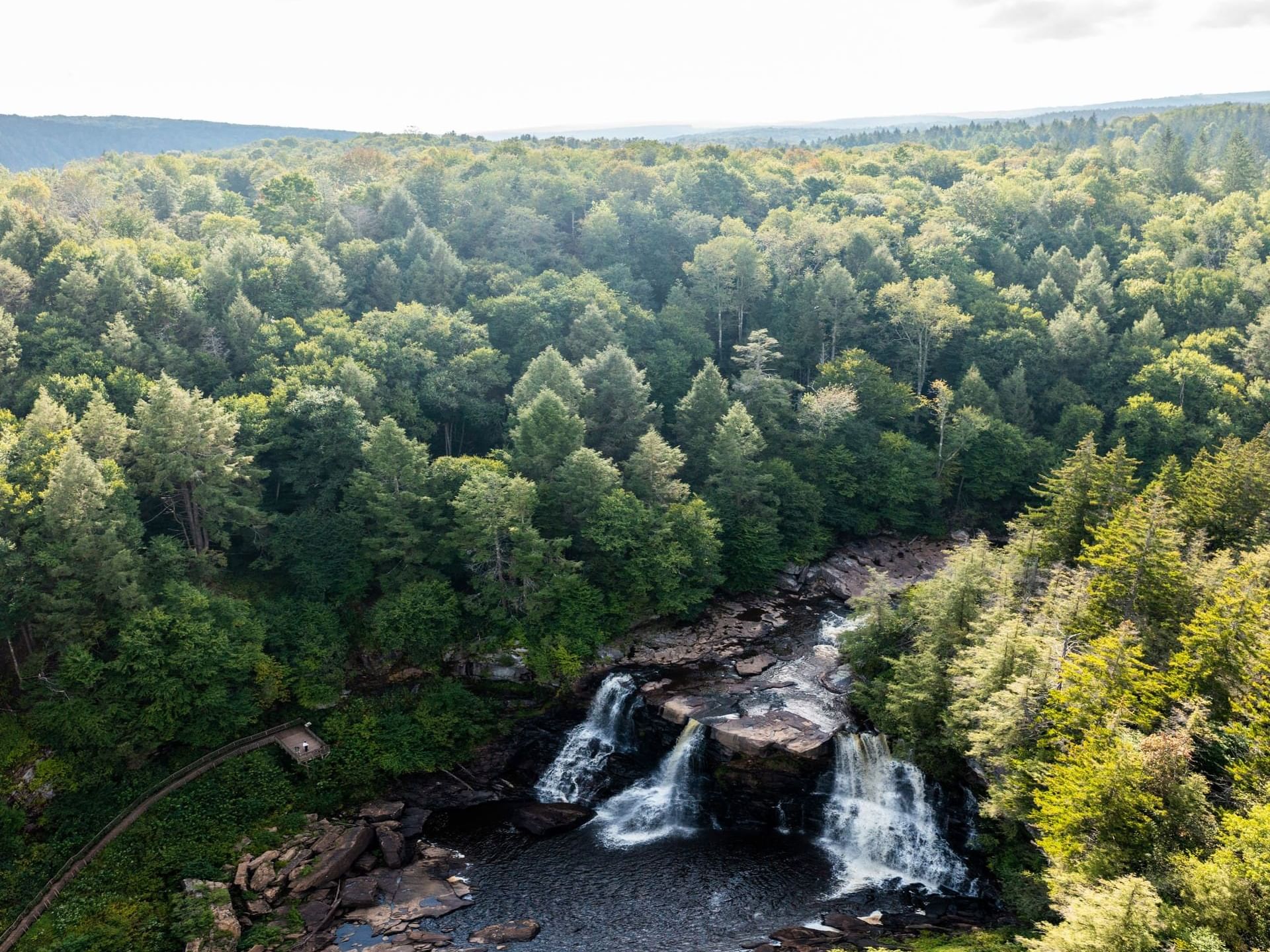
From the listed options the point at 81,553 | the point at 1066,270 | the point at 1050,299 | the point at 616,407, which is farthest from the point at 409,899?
the point at 1066,270

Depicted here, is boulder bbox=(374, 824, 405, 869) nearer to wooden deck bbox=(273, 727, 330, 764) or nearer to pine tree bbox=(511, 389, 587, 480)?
wooden deck bbox=(273, 727, 330, 764)

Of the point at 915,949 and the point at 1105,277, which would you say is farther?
the point at 1105,277

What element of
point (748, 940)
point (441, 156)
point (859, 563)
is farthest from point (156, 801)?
point (441, 156)

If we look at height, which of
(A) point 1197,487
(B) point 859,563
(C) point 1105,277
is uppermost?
(C) point 1105,277

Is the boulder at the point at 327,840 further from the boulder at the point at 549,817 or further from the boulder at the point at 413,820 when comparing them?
the boulder at the point at 549,817

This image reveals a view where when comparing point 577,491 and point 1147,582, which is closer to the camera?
point 1147,582

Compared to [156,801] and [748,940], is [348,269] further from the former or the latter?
[748,940]

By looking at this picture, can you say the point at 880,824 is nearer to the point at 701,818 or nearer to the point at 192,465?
the point at 701,818
